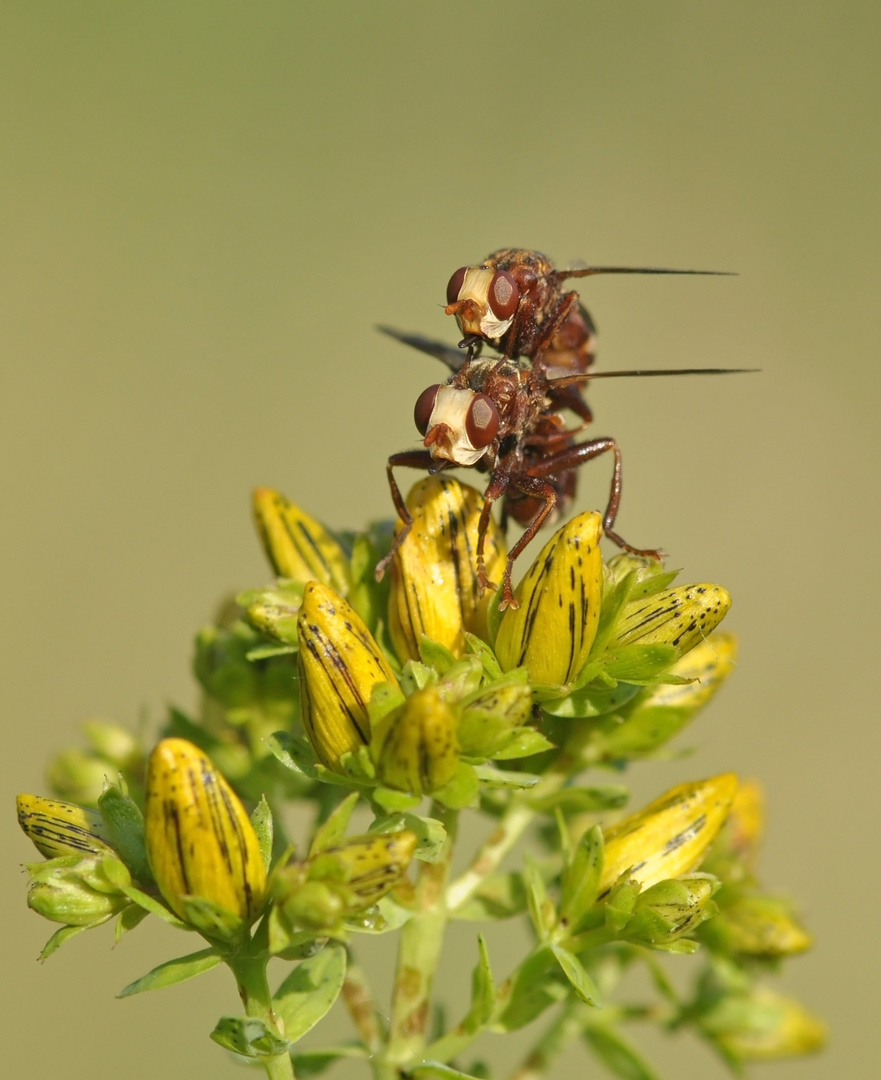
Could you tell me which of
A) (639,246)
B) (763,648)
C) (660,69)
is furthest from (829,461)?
(660,69)

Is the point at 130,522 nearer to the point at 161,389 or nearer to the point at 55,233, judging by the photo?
the point at 161,389

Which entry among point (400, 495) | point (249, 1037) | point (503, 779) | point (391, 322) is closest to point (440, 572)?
point (400, 495)

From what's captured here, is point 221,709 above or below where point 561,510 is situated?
below

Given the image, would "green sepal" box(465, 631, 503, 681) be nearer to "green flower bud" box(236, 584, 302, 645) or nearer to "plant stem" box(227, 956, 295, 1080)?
"green flower bud" box(236, 584, 302, 645)

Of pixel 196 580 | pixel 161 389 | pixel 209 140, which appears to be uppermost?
pixel 209 140

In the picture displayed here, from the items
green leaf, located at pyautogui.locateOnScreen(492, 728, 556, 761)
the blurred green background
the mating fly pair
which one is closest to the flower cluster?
green leaf, located at pyautogui.locateOnScreen(492, 728, 556, 761)

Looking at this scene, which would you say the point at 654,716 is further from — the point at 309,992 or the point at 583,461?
the point at 309,992
